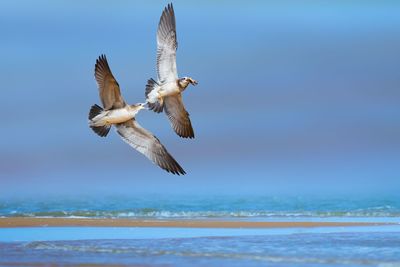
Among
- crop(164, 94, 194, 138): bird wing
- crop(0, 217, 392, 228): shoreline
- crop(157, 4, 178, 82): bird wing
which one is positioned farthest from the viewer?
crop(0, 217, 392, 228): shoreline

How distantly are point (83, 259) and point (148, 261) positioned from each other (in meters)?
0.91

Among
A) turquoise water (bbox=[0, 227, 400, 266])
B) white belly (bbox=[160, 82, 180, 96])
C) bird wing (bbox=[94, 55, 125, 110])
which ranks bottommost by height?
turquoise water (bbox=[0, 227, 400, 266])

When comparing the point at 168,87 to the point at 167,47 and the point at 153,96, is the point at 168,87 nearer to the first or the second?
the point at 153,96

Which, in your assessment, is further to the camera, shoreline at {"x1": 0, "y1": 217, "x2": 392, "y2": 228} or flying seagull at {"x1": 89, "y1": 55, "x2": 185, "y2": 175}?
shoreline at {"x1": 0, "y1": 217, "x2": 392, "y2": 228}

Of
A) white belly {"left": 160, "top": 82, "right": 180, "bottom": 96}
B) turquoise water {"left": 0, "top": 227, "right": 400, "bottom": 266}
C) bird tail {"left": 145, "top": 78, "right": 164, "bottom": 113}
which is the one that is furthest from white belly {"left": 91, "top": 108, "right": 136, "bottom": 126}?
turquoise water {"left": 0, "top": 227, "right": 400, "bottom": 266}

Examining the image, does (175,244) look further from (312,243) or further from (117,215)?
(117,215)

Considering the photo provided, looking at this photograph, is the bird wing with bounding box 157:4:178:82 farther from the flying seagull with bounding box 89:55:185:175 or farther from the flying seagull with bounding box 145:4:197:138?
the flying seagull with bounding box 89:55:185:175

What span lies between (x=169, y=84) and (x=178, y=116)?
0.99 meters

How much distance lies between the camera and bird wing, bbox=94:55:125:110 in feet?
51.5

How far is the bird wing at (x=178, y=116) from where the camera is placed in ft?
59.2

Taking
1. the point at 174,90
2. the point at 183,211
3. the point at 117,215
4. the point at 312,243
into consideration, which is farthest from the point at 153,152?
the point at 183,211

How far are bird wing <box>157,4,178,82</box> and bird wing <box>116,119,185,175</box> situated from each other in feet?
3.76

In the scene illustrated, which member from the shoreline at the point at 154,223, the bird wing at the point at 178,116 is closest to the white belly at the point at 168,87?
the bird wing at the point at 178,116

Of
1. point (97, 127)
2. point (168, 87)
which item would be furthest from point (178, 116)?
point (97, 127)
